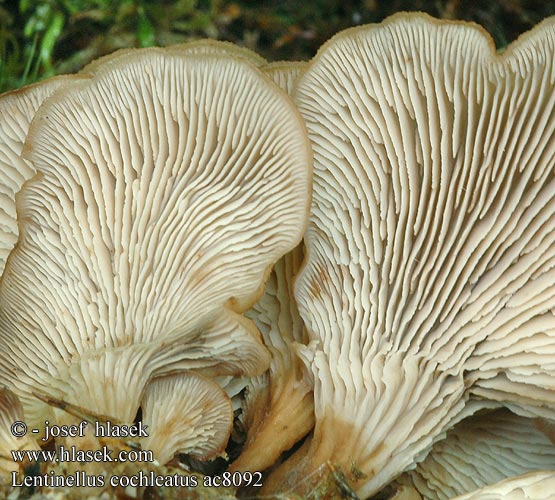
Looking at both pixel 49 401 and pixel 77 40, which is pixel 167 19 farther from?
pixel 49 401

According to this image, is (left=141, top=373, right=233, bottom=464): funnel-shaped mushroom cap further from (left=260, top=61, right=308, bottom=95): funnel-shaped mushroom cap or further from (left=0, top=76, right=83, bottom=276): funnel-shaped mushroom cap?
(left=260, top=61, right=308, bottom=95): funnel-shaped mushroom cap

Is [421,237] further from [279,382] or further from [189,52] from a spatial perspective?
[189,52]
